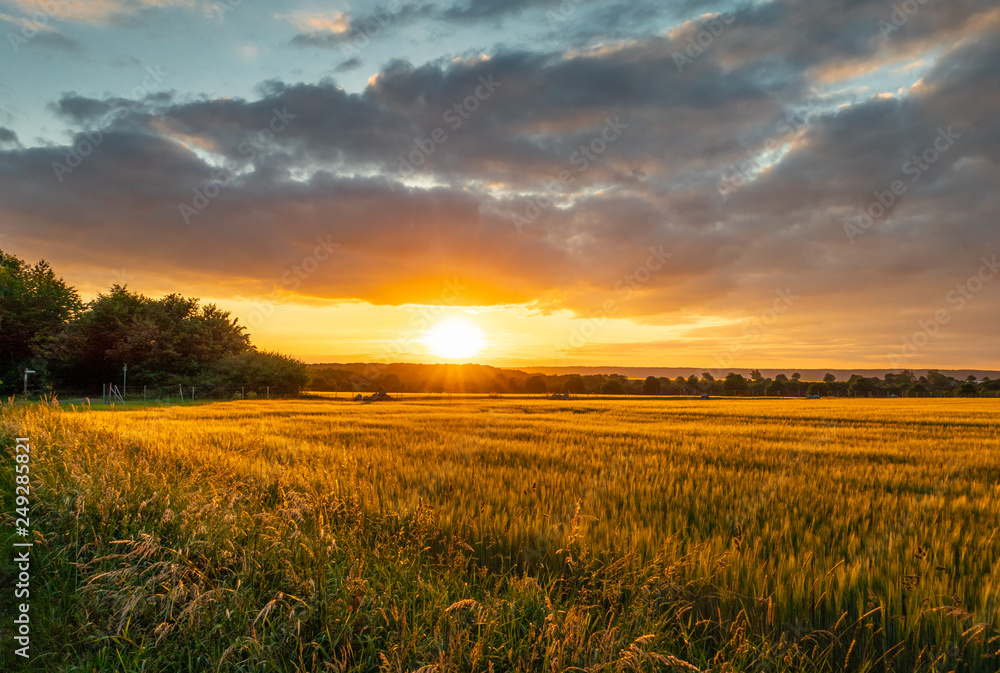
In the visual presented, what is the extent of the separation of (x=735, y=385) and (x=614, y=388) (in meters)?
33.3

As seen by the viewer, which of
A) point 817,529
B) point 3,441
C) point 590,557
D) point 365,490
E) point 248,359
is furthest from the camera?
point 248,359

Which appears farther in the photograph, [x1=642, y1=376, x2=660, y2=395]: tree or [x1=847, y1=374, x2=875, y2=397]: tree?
[x1=847, y1=374, x2=875, y2=397]: tree

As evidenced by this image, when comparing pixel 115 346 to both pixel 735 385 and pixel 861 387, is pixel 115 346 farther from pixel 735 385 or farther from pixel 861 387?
pixel 861 387

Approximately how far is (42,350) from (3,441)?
184 feet

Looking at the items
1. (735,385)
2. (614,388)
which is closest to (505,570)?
(614,388)

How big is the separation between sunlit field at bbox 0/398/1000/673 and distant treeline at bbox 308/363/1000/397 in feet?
278

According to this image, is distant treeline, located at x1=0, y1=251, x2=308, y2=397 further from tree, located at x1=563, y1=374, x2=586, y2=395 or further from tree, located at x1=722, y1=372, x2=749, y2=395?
tree, located at x1=722, y1=372, x2=749, y2=395

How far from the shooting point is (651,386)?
108938 mm

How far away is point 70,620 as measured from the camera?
12.4 ft

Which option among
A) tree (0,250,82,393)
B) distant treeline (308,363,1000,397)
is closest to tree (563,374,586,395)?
distant treeline (308,363,1000,397)

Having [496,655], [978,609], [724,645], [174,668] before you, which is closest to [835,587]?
[978,609]

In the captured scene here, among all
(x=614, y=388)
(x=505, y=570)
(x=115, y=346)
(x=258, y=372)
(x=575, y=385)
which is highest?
(x=115, y=346)

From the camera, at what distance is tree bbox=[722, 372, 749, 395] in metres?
110

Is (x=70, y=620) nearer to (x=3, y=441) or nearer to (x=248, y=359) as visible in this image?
(x=3, y=441)
